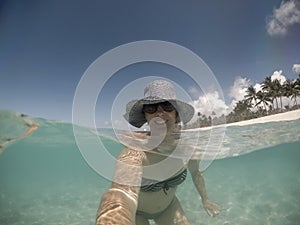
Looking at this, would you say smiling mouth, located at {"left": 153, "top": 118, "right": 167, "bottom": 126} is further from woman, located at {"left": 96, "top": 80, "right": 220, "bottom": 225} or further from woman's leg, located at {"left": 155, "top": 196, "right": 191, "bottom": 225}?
woman's leg, located at {"left": 155, "top": 196, "right": 191, "bottom": 225}

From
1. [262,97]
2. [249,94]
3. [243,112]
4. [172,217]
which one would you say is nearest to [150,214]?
[172,217]

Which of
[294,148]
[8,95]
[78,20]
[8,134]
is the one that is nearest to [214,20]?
[78,20]

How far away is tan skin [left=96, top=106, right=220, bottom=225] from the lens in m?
1.37

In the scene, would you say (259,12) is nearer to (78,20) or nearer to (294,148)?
(78,20)

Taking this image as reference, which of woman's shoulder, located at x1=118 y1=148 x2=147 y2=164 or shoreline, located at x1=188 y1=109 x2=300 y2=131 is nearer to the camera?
woman's shoulder, located at x1=118 y1=148 x2=147 y2=164

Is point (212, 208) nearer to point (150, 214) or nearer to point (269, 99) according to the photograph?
point (150, 214)

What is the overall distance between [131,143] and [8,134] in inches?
259

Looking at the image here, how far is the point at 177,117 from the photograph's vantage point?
262cm

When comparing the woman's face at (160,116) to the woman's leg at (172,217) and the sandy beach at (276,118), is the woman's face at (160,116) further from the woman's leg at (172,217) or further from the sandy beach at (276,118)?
the sandy beach at (276,118)

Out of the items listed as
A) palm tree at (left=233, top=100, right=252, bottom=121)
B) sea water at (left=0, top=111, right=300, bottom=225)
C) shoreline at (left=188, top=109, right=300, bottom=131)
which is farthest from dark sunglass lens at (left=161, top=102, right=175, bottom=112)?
shoreline at (left=188, top=109, right=300, bottom=131)

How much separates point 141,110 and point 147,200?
867 mm

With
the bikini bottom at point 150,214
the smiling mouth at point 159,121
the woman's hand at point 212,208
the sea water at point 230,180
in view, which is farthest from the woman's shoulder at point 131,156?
the woman's hand at point 212,208

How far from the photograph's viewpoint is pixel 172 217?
3109mm

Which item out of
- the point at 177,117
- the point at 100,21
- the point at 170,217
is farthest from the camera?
the point at 100,21
